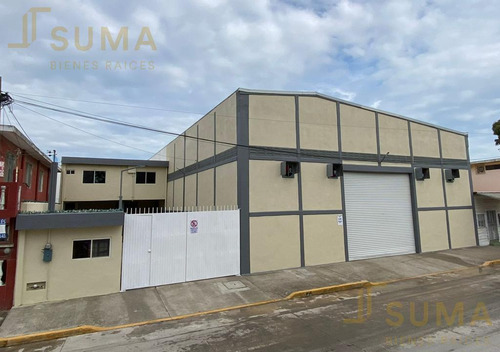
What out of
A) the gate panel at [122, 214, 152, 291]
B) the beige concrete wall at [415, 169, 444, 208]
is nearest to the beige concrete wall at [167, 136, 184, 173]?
the gate panel at [122, 214, 152, 291]

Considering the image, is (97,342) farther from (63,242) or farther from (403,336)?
(403,336)

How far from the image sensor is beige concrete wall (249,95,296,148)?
12.5m

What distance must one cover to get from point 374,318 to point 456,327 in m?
1.67

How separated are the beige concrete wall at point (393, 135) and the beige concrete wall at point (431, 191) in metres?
2.14

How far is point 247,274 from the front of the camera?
11484 mm

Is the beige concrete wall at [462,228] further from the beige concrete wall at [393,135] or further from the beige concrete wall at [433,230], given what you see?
the beige concrete wall at [393,135]

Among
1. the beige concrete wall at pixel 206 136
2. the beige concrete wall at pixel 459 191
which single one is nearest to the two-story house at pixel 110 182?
the beige concrete wall at pixel 206 136

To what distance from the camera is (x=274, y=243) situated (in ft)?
39.9

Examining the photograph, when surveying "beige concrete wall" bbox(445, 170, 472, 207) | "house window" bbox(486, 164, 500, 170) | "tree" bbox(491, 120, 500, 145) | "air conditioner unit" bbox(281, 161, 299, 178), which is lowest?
"beige concrete wall" bbox(445, 170, 472, 207)

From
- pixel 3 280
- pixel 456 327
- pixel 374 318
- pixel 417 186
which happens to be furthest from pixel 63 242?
pixel 417 186

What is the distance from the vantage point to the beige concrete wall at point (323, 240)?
12867mm

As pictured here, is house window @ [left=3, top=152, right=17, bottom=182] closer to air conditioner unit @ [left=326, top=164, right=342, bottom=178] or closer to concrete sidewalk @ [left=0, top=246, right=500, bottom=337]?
concrete sidewalk @ [left=0, top=246, right=500, bottom=337]

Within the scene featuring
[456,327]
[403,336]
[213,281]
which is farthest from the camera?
[213,281]

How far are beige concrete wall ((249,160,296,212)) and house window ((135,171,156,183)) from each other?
15431mm
